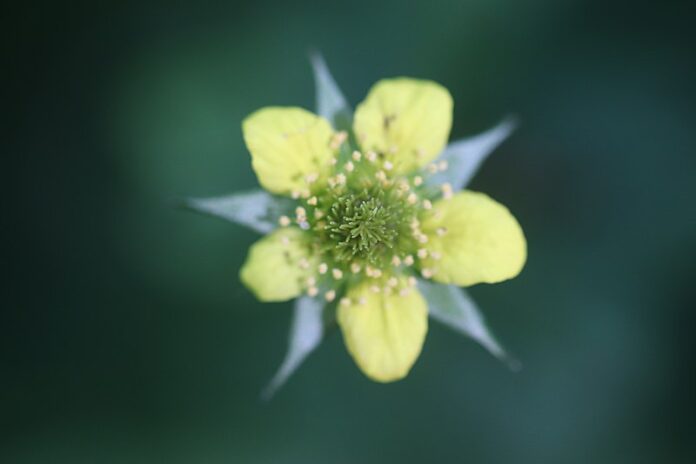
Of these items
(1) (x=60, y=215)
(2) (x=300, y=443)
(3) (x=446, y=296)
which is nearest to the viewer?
(3) (x=446, y=296)

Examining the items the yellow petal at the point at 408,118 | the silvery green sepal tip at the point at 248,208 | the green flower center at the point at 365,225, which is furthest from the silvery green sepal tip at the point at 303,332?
the yellow petal at the point at 408,118

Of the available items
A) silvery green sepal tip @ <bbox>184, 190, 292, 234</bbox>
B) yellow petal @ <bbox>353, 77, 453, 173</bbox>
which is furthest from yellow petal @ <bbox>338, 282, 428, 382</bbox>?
yellow petal @ <bbox>353, 77, 453, 173</bbox>

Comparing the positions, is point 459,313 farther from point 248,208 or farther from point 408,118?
point 248,208

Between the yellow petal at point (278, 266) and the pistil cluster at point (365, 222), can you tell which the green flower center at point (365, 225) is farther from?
the yellow petal at point (278, 266)

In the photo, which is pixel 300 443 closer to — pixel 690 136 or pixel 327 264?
pixel 327 264

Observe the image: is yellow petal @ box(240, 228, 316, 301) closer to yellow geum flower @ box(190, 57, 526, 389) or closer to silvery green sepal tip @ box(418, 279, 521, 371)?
yellow geum flower @ box(190, 57, 526, 389)

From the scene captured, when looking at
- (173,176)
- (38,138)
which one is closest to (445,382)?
(173,176)
